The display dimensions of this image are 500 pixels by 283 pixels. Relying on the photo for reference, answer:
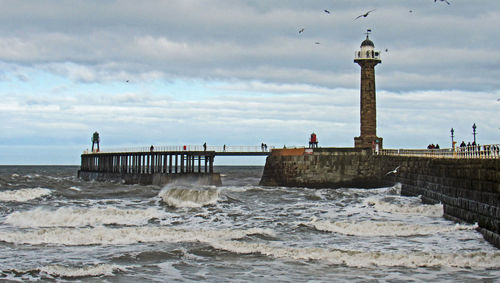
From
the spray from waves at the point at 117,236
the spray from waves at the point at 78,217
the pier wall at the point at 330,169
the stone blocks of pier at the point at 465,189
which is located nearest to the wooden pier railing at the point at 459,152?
the stone blocks of pier at the point at 465,189

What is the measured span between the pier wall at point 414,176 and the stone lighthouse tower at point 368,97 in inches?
158

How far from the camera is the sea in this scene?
50.1ft

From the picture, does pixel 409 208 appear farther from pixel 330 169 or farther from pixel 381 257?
pixel 330 169

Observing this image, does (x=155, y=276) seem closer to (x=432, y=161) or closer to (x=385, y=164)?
(x=432, y=161)

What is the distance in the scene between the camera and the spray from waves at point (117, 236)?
2044 cm

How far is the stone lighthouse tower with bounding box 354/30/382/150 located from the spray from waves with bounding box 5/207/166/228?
25.4 meters

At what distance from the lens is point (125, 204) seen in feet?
106

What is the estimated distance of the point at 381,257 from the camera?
16859 millimetres

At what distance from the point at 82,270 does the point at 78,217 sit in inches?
423

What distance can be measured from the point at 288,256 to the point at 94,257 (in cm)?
548

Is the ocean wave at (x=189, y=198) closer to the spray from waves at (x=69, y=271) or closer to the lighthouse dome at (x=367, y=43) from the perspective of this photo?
the spray from waves at (x=69, y=271)

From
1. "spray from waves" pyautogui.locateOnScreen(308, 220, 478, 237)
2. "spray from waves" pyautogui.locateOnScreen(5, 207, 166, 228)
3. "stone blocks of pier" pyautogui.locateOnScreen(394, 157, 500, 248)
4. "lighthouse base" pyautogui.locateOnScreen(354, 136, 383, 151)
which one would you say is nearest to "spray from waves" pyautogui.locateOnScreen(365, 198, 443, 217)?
"stone blocks of pier" pyautogui.locateOnScreen(394, 157, 500, 248)

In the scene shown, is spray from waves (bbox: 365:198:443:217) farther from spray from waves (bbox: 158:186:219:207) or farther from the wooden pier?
the wooden pier

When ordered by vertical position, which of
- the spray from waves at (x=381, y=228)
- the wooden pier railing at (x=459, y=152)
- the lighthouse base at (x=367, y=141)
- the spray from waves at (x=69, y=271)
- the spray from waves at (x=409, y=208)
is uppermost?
the lighthouse base at (x=367, y=141)
